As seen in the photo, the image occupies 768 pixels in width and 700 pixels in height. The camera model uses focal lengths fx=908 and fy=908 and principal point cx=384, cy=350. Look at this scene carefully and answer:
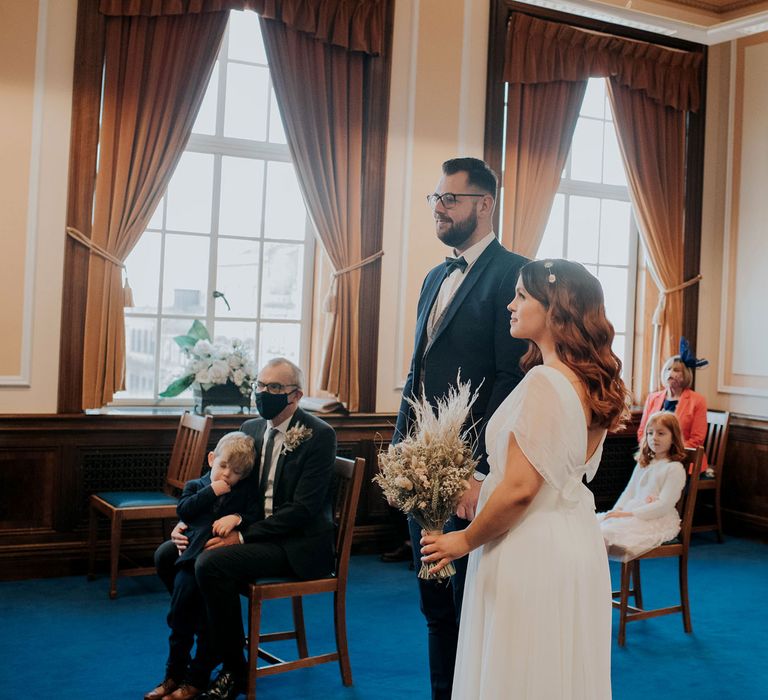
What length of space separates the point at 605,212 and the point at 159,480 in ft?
12.7

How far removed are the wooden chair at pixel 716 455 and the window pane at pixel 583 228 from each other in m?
1.47

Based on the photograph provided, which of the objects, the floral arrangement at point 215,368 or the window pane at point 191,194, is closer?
the floral arrangement at point 215,368

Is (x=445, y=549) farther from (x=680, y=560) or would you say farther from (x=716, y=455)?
(x=716, y=455)

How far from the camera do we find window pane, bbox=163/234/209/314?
554cm

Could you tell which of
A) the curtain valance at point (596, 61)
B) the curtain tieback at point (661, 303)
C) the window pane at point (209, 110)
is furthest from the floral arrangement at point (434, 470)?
the curtain tieback at point (661, 303)

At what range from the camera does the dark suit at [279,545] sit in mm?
3209

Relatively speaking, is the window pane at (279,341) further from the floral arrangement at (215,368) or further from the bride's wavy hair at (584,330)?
the bride's wavy hair at (584,330)

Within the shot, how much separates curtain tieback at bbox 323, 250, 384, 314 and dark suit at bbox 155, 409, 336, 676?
6.85ft

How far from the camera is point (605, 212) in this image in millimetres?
6914

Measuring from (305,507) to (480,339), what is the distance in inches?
41.1

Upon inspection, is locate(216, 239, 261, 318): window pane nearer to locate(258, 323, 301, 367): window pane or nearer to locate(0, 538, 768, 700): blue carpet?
locate(258, 323, 301, 367): window pane

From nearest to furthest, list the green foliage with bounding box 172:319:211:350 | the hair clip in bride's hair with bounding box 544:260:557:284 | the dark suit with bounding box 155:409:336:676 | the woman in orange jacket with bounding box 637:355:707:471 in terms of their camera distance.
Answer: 1. the hair clip in bride's hair with bounding box 544:260:557:284
2. the dark suit with bounding box 155:409:336:676
3. the green foliage with bounding box 172:319:211:350
4. the woman in orange jacket with bounding box 637:355:707:471

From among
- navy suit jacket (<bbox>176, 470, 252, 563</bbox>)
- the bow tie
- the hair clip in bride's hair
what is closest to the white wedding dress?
the hair clip in bride's hair

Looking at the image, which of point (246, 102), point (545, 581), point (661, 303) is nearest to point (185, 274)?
point (246, 102)
